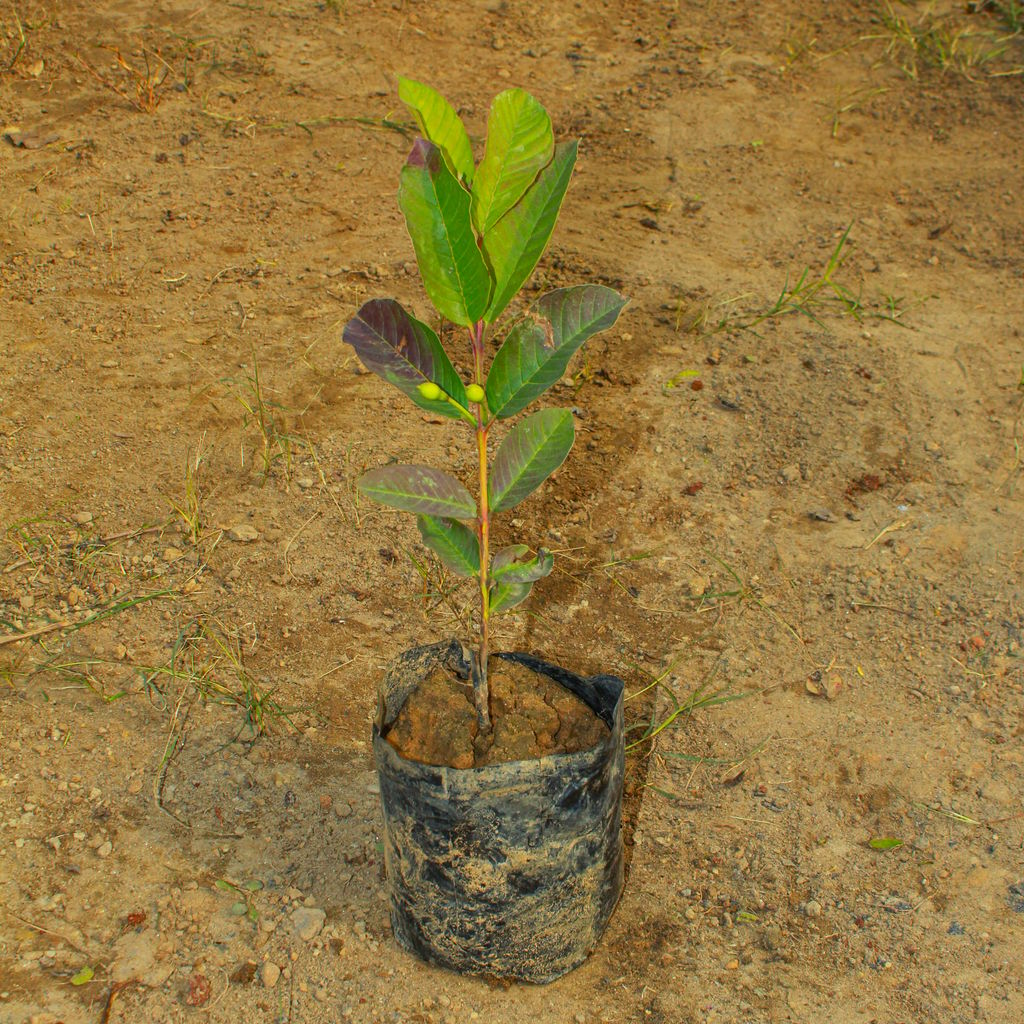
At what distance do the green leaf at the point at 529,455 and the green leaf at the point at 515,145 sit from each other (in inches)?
12.5

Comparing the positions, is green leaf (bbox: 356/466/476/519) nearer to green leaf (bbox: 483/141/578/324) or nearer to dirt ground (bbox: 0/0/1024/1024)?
green leaf (bbox: 483/141/578/324)

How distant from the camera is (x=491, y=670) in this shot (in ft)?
6.26

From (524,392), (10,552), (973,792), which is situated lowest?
(973,792)

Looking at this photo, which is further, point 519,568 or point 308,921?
point 308,921

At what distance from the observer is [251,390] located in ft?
10.1

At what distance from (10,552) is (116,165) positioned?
5.92 feet

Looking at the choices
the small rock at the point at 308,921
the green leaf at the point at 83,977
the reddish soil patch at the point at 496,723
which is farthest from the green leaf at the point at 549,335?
the green leaf at the point at 83,977

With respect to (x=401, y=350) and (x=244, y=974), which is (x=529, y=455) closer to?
(x=401, y=350)

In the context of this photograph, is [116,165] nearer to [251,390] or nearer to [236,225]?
[236,225]

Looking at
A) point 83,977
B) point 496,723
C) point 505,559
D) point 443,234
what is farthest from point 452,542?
point 83,977

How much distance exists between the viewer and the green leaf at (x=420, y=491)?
1.61m

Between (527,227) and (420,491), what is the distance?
0.41 m

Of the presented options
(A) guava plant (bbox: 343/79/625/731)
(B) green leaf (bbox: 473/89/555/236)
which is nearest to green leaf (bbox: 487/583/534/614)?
(A) guava plant (bbox: 343/79/625/731)

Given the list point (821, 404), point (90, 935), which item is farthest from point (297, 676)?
point (821, 404)
